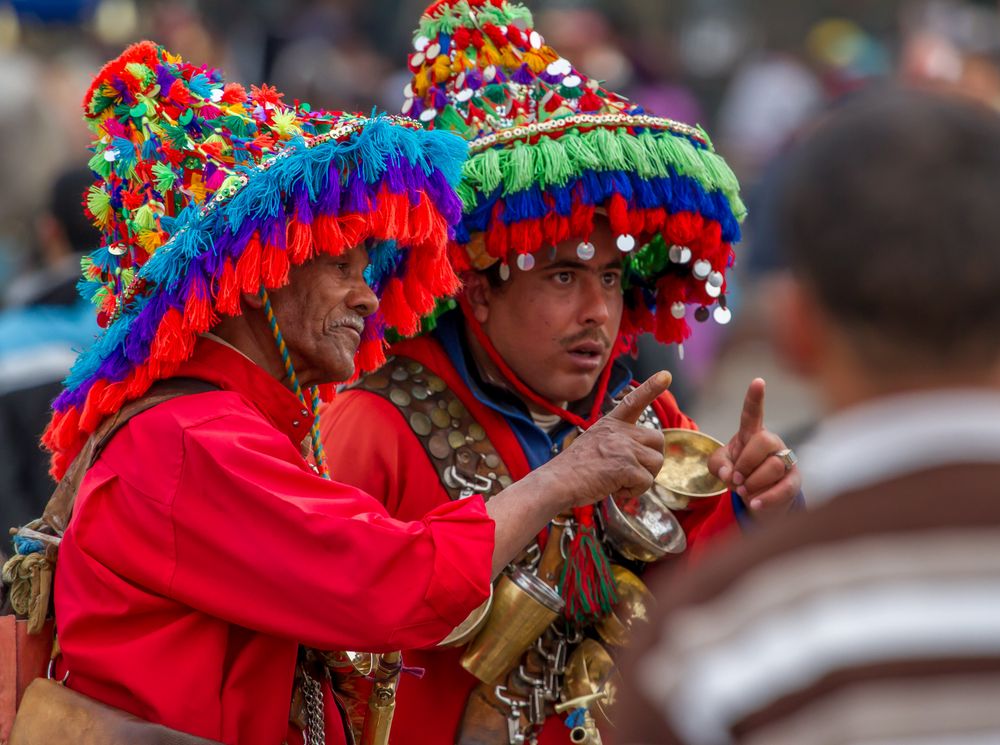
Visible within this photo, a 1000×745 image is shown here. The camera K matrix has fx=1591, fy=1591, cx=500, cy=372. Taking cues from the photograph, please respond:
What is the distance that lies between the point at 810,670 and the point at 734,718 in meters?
0.10

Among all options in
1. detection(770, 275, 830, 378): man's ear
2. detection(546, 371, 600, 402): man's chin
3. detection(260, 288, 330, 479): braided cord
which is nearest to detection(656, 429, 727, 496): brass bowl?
detection(546, 371, 600, 402): man's chin

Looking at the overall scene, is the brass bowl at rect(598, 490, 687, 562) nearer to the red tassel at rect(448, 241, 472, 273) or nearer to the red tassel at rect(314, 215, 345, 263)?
the red tassel at rect(448, 241, 472, 273)

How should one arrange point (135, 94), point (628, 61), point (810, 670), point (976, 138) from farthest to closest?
point (628, 61) → point (135, 94) → point (976, 138) → point (810, 670)

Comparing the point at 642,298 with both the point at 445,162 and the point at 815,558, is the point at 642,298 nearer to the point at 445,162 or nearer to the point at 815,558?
the point at 445,162

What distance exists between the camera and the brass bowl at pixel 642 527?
11.6 ft

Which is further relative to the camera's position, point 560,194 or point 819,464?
point 560,194

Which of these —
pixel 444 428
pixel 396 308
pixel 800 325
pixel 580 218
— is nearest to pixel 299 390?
pixel 396 308

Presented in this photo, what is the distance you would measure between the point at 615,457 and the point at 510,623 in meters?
0.48

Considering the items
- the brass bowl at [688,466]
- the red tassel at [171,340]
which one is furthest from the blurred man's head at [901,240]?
the brass bowl at [688,466]

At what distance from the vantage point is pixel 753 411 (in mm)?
3227

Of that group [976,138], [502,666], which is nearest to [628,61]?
[502,666]

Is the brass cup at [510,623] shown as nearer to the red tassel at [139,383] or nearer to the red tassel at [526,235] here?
the red tassel at [526,235]

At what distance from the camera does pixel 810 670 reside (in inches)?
62.0

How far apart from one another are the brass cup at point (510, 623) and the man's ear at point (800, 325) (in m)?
1.58
